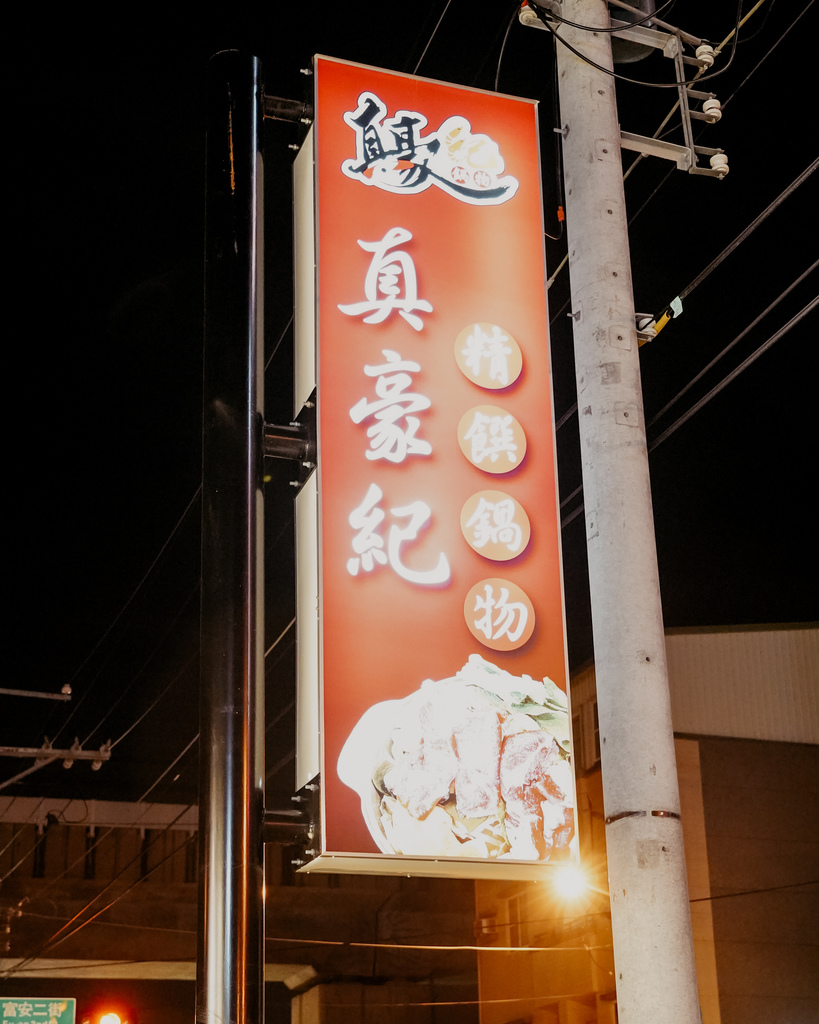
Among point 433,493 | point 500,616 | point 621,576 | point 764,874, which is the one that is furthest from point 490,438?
point 764,874

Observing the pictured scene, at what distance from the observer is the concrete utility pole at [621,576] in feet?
15.1

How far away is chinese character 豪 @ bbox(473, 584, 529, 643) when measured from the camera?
564 cm

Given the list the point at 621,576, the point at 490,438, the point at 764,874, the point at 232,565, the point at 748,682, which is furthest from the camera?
the point at 748,682

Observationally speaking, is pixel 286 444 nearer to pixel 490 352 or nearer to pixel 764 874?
pixel 490 352

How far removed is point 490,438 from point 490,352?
1.77 ft

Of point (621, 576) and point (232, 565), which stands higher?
point (232, 565)

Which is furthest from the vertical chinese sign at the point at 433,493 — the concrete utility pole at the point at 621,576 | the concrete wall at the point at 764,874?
the concrete wall at the point at 764,874

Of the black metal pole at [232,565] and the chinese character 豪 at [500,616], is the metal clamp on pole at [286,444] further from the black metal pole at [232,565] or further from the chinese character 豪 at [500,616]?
the chinese character 豪 at [500,616]

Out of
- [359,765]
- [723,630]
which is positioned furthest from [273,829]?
[723,630]

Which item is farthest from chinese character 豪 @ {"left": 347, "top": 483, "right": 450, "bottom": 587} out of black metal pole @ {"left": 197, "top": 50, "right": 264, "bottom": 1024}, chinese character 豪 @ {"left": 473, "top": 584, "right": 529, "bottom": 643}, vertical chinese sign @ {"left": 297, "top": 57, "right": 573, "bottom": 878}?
black metal pole @ {"left": 197, "top": 50, "right": 264, "bottom": 1024}

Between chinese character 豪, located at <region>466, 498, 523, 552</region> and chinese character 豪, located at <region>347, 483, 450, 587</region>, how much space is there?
0.25 meters

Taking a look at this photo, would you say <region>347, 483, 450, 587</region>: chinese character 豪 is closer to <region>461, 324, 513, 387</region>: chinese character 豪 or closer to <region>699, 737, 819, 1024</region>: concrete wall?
<region>461, 324, 513, 387</region>: chinese character 豪

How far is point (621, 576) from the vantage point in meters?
5.18

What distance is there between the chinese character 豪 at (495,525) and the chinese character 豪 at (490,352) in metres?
0.76
